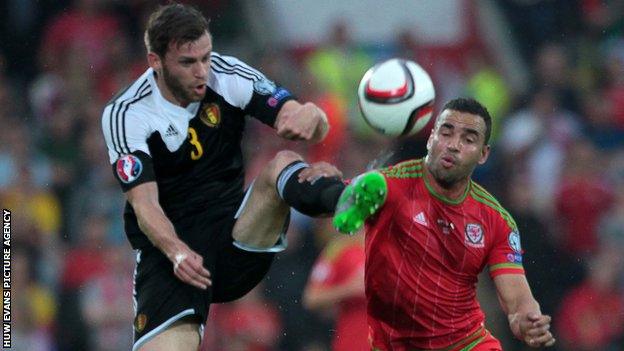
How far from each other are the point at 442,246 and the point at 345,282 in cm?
204

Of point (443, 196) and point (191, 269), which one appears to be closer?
point (191, 269)

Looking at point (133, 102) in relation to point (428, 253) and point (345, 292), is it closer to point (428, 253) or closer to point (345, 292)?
point (428, 253)

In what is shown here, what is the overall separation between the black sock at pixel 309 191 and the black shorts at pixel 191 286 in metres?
0.56

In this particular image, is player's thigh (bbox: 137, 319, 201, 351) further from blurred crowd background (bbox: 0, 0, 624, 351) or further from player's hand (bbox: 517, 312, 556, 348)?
blurred crowd background (bbox: 0, 0, 624, 351)

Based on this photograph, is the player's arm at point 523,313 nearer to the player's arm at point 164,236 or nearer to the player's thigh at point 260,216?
the player's thigh at point 260,216

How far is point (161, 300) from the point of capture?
7.01m

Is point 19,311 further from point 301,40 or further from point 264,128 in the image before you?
point 301,40

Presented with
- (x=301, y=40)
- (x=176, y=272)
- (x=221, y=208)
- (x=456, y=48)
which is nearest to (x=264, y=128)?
(x=301, y=40)

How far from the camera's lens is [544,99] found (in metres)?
12.1

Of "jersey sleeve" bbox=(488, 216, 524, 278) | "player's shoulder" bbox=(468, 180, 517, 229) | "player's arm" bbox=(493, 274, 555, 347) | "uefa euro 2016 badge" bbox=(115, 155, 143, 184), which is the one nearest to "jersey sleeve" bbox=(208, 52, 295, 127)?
"uefa euro 2016 badge" bbox=(115, 155, 143, 184)

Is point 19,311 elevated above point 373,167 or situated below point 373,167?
below

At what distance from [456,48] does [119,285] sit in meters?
4.33

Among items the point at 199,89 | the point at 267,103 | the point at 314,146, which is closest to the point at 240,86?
→ the point at 267,103

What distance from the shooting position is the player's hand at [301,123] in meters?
6.57
